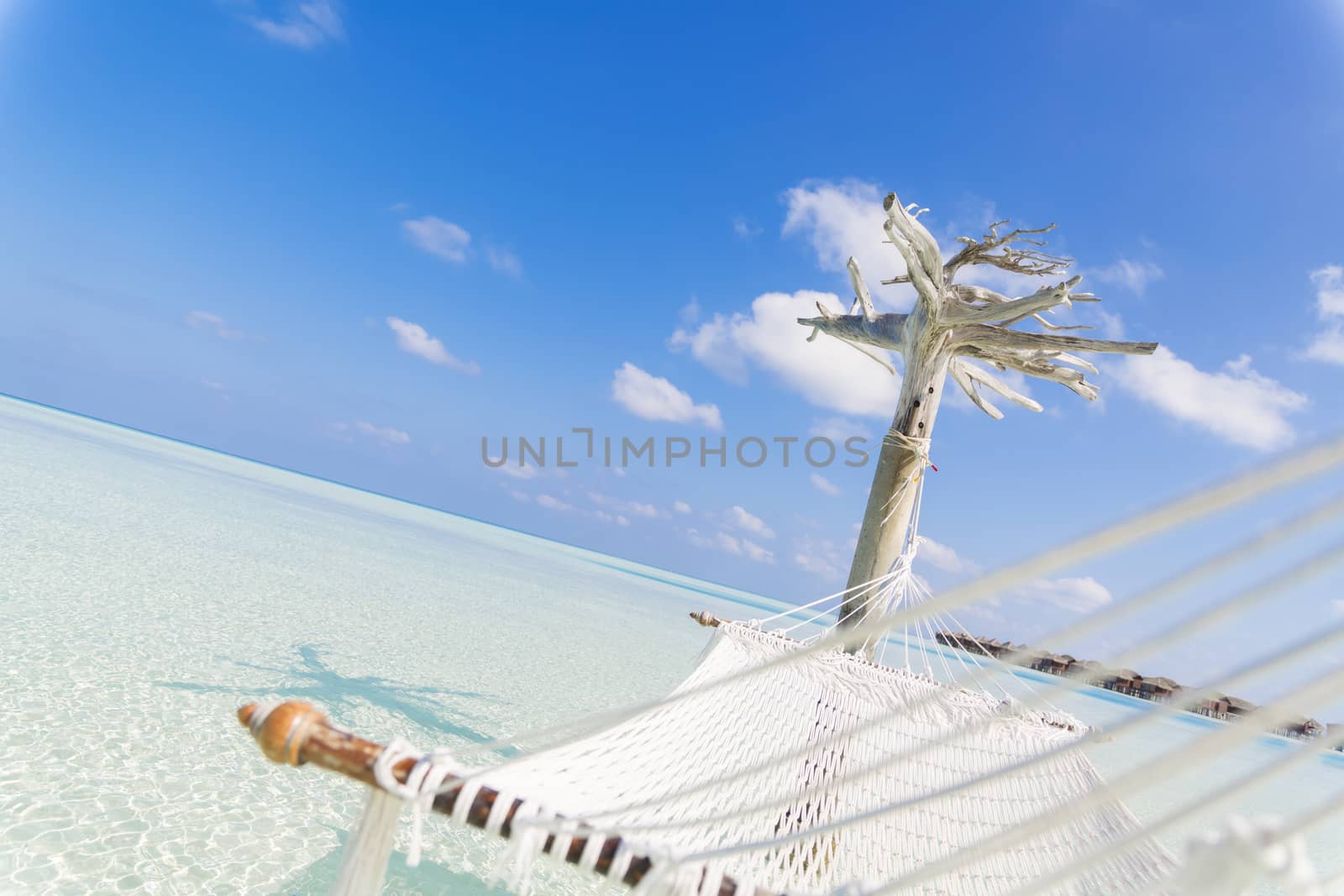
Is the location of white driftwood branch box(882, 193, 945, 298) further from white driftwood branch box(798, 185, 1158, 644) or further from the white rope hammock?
the white rope hammock

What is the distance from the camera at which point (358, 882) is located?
98 cm

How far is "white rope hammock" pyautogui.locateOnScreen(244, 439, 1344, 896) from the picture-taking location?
0.60 meters

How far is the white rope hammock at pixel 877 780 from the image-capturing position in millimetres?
603

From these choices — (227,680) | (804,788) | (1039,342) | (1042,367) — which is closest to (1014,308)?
(1039,342)

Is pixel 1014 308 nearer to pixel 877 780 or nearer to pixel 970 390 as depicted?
pixel 970 390

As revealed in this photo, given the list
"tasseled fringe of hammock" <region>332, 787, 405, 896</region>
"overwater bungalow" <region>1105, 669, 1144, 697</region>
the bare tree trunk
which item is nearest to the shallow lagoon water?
"tasseled fringe of hammock" <region>332, 787, 405, 896</region>

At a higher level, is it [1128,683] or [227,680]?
[1128,683]

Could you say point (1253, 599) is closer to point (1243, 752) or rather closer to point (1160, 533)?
point (1160, 533)

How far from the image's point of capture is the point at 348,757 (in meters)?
0.93

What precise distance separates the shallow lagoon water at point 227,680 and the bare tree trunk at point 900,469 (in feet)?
6.58

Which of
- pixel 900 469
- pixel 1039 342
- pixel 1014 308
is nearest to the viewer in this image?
pixel 1014 308

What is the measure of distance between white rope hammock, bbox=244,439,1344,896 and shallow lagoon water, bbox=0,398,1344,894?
0.50 ft

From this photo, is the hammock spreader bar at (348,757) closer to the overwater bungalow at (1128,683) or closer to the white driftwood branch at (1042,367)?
the white driftwood branch at (1042,367)

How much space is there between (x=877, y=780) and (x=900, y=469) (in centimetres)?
157
